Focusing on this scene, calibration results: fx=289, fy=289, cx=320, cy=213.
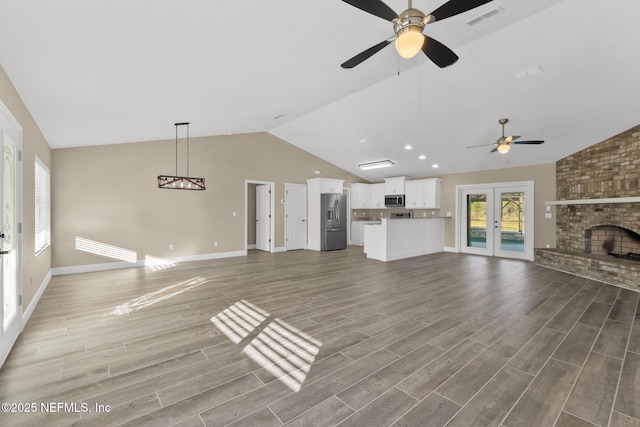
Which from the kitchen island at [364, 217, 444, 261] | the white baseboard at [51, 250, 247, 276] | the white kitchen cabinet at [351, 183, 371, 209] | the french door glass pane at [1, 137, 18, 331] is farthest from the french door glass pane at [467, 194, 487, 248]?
the french door glass pane at [1, 137, 18, 331]

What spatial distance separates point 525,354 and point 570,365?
290mm

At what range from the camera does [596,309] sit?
3588mm

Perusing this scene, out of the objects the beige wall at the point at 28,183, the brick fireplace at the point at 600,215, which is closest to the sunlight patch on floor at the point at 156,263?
the beige wall at the point at 28,183

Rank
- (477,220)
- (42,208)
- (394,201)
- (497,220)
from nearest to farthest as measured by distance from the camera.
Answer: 1. (42,208)
2. (497,220)
3. (477,220)
4. (394,201)

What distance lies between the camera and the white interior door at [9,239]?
7.67 feet

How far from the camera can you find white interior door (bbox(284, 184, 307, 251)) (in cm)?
880

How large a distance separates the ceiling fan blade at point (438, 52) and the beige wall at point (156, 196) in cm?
498

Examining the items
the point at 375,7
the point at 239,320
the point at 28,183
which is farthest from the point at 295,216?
the point at 375,7

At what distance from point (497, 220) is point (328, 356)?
23.6 ft

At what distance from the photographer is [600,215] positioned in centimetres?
569

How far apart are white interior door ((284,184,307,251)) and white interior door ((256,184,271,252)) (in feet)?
1.76

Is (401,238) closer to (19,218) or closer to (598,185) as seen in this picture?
(598,185)

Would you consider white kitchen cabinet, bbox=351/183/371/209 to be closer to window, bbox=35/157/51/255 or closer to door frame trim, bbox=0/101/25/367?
window, bbox=35/157/51/255

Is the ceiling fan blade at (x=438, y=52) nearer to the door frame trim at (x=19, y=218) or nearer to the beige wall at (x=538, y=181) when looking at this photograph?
the door frame trim at (x=19, y=218)
